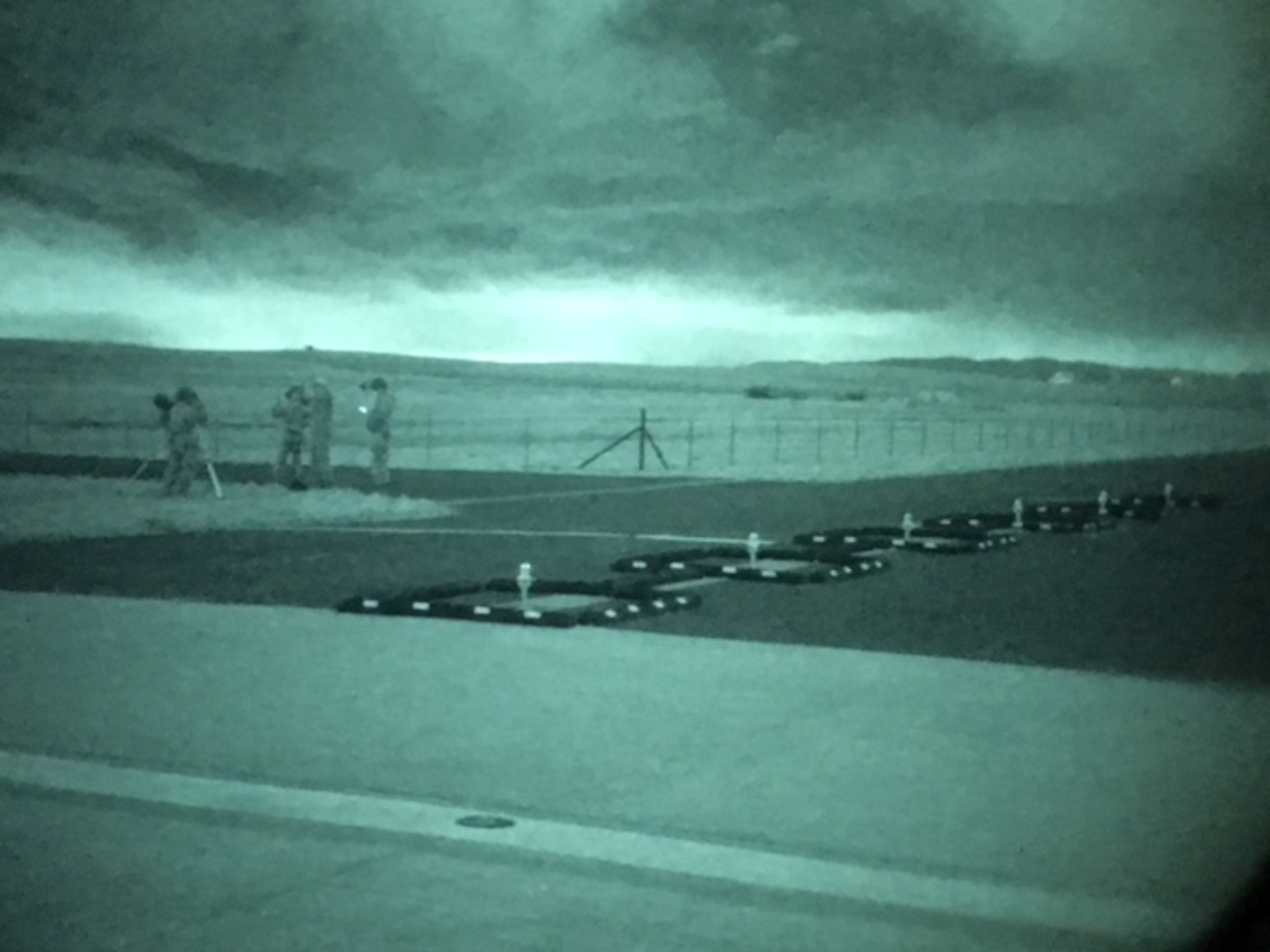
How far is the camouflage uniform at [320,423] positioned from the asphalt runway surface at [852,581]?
1.13 m

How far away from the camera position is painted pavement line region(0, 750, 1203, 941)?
175 inches

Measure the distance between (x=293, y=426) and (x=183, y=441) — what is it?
229 cm

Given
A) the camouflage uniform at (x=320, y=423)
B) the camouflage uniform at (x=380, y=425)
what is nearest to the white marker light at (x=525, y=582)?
the camouflage uniform at (x=320, y=423)

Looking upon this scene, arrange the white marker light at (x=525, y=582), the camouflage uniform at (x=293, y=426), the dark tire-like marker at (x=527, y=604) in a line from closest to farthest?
the dark tire-like marker at (x=527, y=604), the white marker light at (x=525, y=582), the camouflage uniform at (x=293, y=426)

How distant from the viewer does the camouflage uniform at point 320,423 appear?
63.9ft

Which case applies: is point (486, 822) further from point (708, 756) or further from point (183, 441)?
point (183, 441)

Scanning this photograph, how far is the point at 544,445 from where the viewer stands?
3581 cm

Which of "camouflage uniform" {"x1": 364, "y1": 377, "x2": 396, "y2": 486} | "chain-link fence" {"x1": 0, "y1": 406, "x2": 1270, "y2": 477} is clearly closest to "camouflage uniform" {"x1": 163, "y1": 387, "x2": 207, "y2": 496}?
"camouflage uniform" {"x1": 364, "y1": 377, "x2": 396, "y2": 486}

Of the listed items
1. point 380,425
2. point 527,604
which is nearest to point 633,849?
point 527,604

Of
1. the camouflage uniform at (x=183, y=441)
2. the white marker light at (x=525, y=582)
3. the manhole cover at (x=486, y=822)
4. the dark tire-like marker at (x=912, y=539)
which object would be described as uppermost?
the camouflage uniform at (x=183, y=441)

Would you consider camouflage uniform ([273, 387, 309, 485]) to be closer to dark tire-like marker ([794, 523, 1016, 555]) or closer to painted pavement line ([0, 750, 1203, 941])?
dark tire-like marker ([794, 523, 1016, 555])

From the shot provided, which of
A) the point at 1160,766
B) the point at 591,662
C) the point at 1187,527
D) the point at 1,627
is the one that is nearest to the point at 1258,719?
the point at 1160,766

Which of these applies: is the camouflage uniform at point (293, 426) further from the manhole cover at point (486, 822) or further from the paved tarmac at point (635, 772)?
the manhole cover at point (486, 822)

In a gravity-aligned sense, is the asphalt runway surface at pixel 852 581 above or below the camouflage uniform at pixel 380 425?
below
